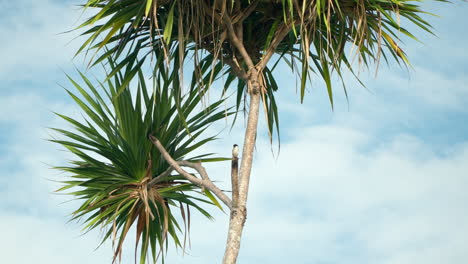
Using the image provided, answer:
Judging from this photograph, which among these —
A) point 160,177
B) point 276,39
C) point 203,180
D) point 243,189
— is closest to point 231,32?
point 276,39

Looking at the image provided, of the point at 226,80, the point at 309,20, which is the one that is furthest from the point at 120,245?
the point at 309,20

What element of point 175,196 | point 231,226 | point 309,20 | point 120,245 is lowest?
point 231,226

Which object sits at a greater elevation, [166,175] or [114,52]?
[114,52]

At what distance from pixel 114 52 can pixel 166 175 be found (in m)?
1.34

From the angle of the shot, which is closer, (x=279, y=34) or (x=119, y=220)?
(x=279, y=34)

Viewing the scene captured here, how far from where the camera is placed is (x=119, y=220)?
321 inches

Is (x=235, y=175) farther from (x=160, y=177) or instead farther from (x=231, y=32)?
(x=160, y=177)

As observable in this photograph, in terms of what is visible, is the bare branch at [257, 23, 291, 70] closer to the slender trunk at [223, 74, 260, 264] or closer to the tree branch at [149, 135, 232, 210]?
the slender trunk at [223, 74, 260, 264]

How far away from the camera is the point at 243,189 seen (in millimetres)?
6105

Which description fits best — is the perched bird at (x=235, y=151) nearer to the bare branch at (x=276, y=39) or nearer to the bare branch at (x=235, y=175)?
the bare branch at (x=235, y=175)

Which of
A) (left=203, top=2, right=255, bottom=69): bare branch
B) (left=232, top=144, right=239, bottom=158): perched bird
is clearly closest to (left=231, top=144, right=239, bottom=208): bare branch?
(left=232, top=144, right=239, bottom=158): perched bird

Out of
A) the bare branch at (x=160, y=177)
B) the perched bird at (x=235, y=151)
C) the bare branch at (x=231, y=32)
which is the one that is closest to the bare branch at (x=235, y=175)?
the perched bird at (x=235, y=151)

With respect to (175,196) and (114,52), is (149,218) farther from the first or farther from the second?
(114,52)

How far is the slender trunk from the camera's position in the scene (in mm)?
5965
